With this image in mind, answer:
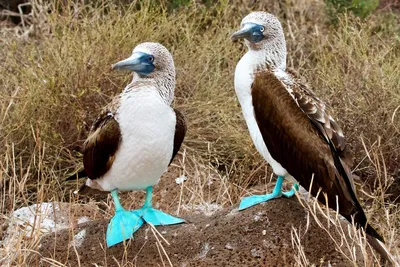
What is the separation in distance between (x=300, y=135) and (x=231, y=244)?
0.60 metres

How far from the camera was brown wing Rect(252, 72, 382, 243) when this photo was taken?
3850 mm

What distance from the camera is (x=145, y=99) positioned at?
374cm

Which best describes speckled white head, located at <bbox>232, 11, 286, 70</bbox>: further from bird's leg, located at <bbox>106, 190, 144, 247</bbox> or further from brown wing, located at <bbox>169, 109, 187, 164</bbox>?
bird's leg, located at <bbox>106, 190, 144, 247</bbox>

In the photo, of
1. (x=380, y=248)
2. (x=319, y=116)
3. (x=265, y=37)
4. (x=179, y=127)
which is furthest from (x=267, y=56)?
(x=380, y=248)

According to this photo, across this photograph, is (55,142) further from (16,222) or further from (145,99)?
(145,99)

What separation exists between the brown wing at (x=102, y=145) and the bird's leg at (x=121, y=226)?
0.79ft

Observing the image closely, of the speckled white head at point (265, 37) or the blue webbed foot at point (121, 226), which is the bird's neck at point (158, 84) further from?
the blue webbed foot at point (121, 226)

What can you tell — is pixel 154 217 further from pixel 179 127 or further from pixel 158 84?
pixel 158 84

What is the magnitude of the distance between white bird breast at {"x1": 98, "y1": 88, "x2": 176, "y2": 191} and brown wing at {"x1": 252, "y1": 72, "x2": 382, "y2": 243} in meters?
0.45

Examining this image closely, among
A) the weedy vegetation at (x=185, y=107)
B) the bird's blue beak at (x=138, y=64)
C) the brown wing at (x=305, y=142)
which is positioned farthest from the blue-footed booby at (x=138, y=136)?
the weedy vegetation at (x=185, y=107)

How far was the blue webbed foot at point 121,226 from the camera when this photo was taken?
3.92 metres

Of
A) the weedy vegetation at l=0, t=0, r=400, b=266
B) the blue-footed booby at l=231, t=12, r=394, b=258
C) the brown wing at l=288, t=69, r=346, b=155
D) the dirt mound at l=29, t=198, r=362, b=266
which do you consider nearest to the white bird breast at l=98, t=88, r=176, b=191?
the dirt mound at l=29, t=198, r=362, b=266

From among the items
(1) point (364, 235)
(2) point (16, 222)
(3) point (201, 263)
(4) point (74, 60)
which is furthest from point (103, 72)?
(1) point (364, 235)

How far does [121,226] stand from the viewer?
3.90 metres
